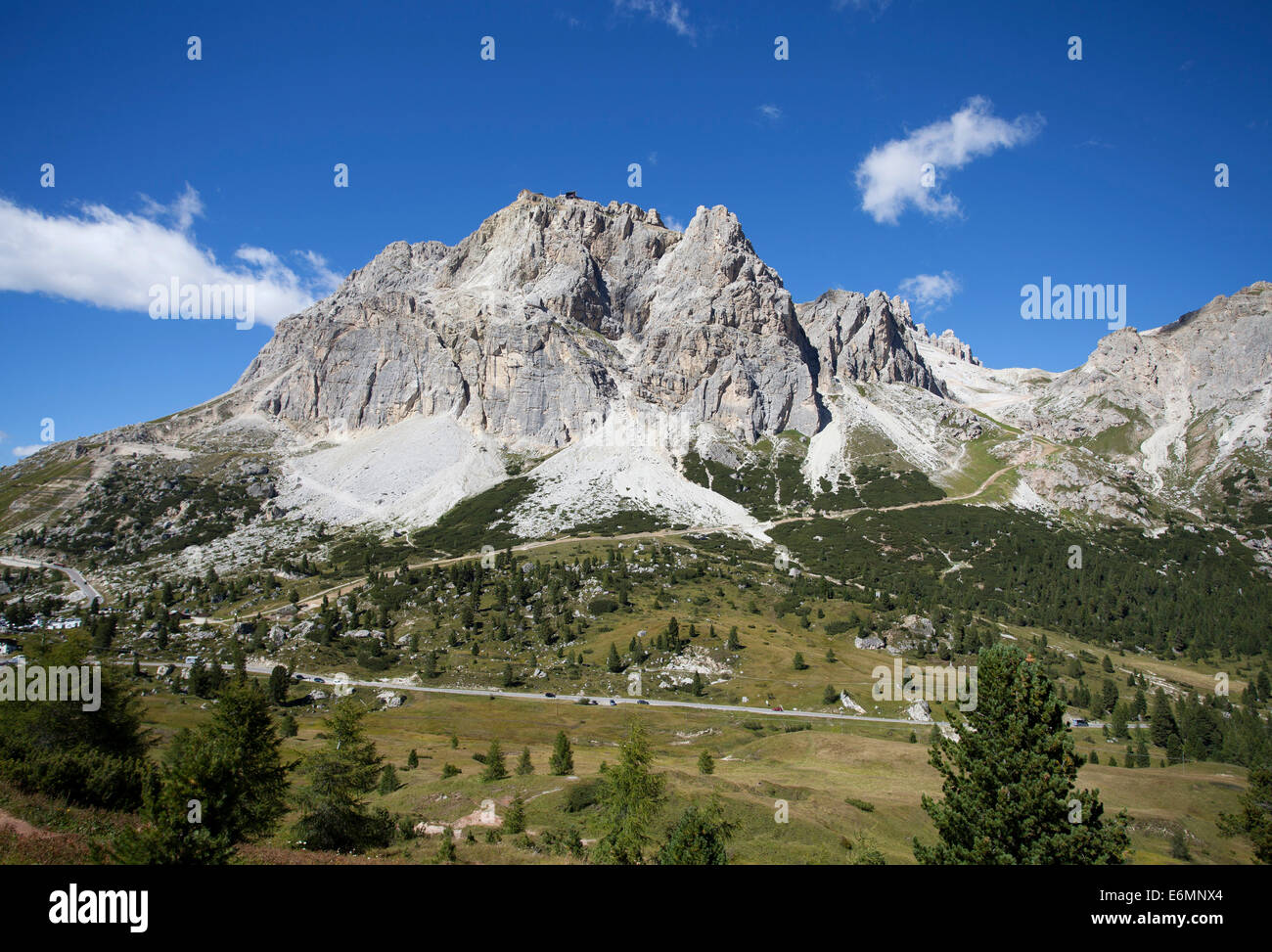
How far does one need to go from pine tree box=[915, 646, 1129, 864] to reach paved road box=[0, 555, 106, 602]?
19648cm

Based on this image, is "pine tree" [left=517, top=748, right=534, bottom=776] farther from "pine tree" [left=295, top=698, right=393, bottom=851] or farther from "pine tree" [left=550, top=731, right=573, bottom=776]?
"pine tree" [left=295, top=698, right=393, bottom=851]

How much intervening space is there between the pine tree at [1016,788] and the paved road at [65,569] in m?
196

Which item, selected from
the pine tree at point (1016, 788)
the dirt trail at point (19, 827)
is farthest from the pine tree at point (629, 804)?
the dirt trail at point (19, 827)

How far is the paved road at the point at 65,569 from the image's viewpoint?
526 ft

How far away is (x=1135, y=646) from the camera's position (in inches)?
5704

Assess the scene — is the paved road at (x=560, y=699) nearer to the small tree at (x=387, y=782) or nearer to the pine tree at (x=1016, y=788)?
the small tree at (x=387, y=782)

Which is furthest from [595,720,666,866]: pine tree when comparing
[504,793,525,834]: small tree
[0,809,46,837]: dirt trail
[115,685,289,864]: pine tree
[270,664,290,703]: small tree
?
[270,664,290,703]: small tree

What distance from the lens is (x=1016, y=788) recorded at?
24344mm

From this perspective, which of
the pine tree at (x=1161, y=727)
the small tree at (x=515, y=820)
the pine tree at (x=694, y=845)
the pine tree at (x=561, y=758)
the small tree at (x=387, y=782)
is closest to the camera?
the pine tree at (x=694, y=845)

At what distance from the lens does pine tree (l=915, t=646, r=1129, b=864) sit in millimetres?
23500

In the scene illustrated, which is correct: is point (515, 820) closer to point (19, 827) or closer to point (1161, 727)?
point (19, 827)

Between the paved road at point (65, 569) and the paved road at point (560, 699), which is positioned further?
the paved road at point (65, 569)

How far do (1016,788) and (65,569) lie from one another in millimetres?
238457
